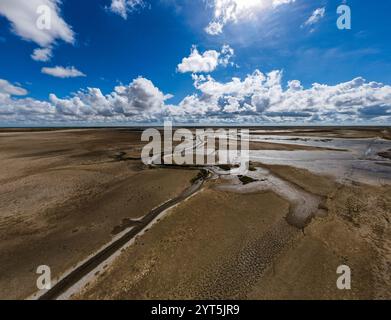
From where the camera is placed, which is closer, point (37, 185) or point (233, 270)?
point (233, 270)

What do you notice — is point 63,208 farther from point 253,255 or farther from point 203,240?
point 253,255

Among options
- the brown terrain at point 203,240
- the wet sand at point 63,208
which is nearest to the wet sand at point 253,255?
the brown terrain at point 203,240

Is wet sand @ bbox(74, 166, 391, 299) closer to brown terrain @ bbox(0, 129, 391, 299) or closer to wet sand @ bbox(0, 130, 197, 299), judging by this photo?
brown terrain @ bbox(0, 129, 391, 299)

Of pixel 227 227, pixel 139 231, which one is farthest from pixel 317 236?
pixel 139 231

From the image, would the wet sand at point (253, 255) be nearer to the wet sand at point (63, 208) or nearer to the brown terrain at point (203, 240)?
the brown terrain at point (203, 240)

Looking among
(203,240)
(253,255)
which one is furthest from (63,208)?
(253,255)

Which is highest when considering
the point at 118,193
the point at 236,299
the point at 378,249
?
the point at 118,193

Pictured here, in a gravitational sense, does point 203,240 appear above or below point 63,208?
below

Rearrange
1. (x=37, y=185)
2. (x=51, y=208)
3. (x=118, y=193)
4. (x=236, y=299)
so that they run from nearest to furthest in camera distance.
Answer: (x=236, y=299) → (x=51, y=208) → (x=118, y=193) → (x=37, y=185)

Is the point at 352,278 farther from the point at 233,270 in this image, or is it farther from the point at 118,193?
the point at 118,193
